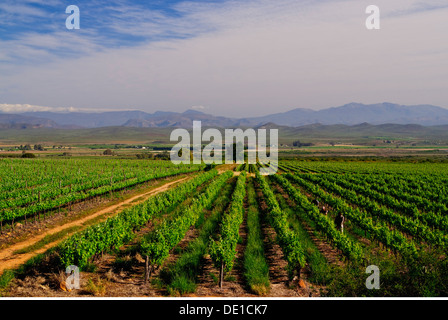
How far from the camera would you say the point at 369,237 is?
55.4 ft

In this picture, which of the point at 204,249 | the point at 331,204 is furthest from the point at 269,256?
the point at 331,204

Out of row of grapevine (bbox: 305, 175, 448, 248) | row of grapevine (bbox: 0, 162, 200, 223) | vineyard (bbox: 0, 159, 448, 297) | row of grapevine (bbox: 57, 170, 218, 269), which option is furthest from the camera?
row of grapevine (bbox: 0, 162, 200, 223)

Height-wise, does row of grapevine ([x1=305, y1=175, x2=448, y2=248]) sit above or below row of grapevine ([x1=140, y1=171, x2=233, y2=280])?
below

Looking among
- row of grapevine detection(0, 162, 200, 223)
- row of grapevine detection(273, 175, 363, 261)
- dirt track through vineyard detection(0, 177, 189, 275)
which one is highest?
row of grapevine detection(0, 162, 200, 223)

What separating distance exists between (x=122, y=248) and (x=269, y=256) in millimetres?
7120

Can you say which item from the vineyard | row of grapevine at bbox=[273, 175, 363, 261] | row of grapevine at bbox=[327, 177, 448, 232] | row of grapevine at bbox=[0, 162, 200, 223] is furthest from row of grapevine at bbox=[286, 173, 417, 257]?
row of grapevine at bbox=[0, 162, 200, 223]

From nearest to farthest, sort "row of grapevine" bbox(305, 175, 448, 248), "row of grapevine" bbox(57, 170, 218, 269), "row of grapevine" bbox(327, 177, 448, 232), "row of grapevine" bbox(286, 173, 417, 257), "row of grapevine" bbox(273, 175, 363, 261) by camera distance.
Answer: "row of grapevine" bbox(57, 170, 218, 269)
"row of grapevine" bbox(273, 175, 363, 261)
"row of grapevine" bbox(286, 173, 417, 257)
"row of grapevine" bbox(305, 175, 448, 248)
"row of grapevine" bbox(327, 177, 448, 232)

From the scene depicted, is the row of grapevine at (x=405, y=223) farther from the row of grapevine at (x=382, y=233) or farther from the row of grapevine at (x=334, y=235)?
the row of grapevine at (x=334, y=235)

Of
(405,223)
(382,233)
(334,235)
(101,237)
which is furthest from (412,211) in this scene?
(101,237)

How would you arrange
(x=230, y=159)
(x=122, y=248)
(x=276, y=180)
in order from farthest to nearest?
(x=230, y=159) → (x=276, y=180) → (x=122, y=248)

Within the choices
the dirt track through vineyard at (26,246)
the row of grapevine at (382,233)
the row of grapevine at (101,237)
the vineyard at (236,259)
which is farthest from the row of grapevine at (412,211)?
the dirt track through vineyard at (26,246)

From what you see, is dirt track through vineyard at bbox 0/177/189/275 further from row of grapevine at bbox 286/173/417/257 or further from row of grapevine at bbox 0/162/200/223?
row of grapevine at bbox 286/173/417/257
